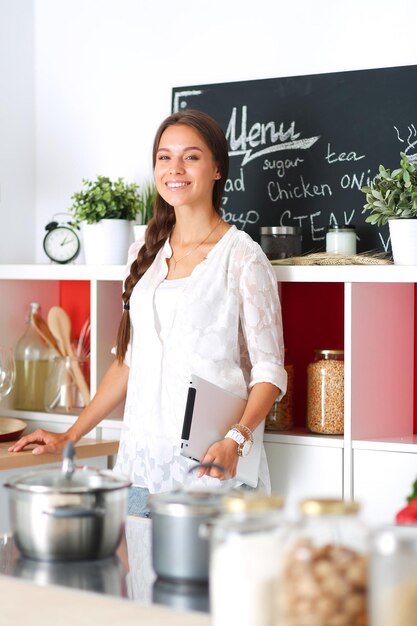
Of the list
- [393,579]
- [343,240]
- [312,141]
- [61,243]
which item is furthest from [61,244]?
[393,579]

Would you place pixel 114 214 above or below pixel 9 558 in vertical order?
above

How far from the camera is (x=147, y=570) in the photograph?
156 cm

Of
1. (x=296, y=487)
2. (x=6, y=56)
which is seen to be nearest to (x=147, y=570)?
(x=296, y=487)

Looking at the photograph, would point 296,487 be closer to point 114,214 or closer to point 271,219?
point 271,219

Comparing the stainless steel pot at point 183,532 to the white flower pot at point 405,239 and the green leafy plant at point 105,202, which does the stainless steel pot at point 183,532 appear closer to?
the white flower pot at point 405,239

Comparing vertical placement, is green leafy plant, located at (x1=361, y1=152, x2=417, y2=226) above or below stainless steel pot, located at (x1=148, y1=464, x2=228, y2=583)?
above

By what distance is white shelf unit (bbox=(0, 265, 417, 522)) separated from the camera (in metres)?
2.81

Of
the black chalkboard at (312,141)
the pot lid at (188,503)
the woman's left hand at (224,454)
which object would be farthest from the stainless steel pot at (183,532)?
the black chalkboard at (312,141)

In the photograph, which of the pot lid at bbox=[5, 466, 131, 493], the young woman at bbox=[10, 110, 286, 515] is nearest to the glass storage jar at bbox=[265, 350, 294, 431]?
the young woman at bbox=[10, 110, 286, 515]

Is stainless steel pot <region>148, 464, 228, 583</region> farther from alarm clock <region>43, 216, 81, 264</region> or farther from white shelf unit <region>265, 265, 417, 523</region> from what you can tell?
alarm clock <region>43, 216, 81, 264</region>

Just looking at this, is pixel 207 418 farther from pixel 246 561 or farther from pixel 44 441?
pixel 246 561

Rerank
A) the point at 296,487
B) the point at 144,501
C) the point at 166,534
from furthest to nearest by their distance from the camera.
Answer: the point at 296,487 → the point at 144,501 → the point at 166,534

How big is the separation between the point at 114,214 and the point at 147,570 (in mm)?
1927

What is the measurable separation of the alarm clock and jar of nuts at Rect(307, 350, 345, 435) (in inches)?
38.9
